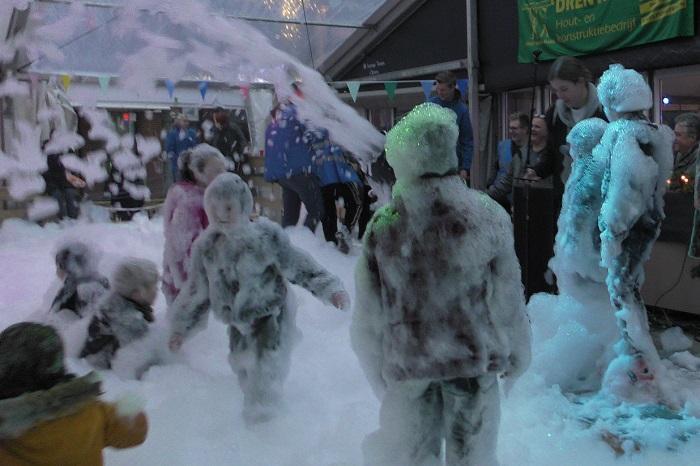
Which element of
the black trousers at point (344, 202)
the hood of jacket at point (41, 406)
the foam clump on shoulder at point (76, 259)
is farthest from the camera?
the black trousers at point (344, 202)

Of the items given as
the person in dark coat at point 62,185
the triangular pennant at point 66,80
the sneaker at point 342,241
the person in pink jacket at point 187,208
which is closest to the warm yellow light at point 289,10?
the triangular pennant at point 66,80

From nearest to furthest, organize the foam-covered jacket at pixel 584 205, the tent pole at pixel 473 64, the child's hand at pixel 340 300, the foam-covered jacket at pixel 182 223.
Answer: the child's hand at pixel 340 300 → the foam-covered jacket at pixel 584 205 → the foam-covered jacket at pixel 182 223 → the tent pole at pixel 473 64

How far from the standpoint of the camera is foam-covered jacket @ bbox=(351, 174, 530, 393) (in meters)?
2.64

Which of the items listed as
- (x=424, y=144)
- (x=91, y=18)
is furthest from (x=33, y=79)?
(x=424, y=144)

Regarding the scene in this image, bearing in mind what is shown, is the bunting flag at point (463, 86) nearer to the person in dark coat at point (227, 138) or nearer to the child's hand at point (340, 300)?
the person in dark coat at point (227, 138)

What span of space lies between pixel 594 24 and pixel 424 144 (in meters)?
7.75

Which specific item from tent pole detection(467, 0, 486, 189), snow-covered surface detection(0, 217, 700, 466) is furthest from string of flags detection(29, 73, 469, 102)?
snow-covered surface detection(0, 217, 700, 466)

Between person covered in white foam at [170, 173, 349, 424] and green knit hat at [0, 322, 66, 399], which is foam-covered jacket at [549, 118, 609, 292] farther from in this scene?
green knit hat at [0, 322, 66, 399]

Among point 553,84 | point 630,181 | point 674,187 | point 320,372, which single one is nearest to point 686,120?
point 674,187

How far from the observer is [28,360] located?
2.21 m

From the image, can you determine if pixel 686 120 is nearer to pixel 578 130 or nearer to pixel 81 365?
pixel 578 130

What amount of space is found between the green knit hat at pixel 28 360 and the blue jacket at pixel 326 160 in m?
5.25

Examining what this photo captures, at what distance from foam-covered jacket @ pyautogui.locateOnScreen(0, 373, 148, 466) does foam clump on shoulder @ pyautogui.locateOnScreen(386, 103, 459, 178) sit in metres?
1.33

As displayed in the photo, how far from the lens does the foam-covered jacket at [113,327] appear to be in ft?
14.7
